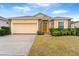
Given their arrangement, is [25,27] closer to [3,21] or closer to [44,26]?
[44,26]

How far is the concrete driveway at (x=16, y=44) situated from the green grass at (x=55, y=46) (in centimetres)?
28

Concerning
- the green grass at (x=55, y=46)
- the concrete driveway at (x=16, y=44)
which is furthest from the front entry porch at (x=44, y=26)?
the concrete driveway at (x=16, y=44)

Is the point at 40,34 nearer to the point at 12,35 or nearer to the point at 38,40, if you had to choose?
the point at 38,40

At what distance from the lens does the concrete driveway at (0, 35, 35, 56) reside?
10254 mm

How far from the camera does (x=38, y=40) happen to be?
39.5 feet

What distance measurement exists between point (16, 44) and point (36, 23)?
55.1 inches

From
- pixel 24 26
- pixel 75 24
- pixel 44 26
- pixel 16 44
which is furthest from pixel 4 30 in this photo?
pixel 75 24

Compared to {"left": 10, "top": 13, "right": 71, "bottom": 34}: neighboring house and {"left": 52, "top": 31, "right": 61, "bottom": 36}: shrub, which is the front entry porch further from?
{"left": 52, "top": 31, "right": 61, "bottom": 36}: shrub

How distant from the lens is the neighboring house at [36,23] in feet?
39.1

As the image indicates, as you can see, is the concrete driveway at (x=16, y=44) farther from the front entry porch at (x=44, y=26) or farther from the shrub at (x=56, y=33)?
the shrub at (x=56, y=33)

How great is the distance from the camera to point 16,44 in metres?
11.9

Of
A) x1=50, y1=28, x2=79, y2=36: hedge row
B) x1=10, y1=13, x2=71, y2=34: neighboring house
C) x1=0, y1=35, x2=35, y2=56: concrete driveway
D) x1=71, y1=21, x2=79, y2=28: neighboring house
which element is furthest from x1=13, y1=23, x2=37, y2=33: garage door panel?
x1=71, y1=21, x2=79, y2=28: neighboring house

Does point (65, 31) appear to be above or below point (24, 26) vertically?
below

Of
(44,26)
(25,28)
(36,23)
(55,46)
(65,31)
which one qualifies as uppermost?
(36,23)
